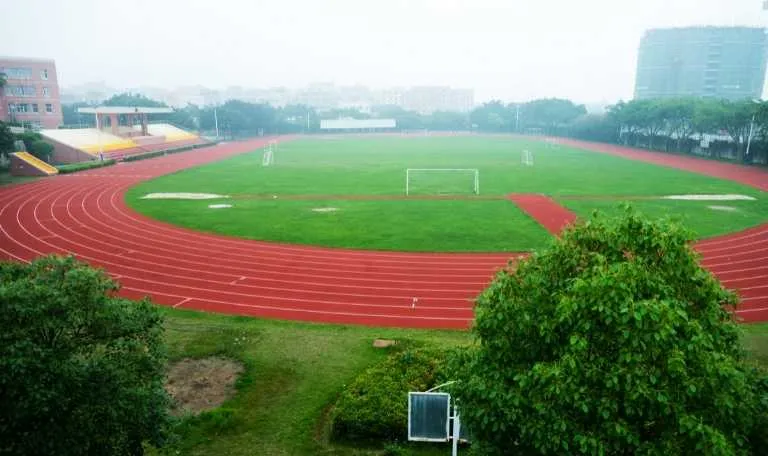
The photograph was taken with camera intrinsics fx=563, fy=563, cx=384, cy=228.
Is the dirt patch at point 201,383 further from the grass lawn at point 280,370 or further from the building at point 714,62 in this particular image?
the building at point 714,62

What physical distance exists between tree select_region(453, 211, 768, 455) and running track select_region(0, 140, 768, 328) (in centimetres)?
932

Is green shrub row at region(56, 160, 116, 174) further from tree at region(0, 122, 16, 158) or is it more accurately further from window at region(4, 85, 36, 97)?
window at region(4, 85, 36, 97)

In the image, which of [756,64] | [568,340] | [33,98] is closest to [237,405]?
[568,340]

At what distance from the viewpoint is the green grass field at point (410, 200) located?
84.7ft

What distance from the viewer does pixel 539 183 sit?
42156 millimetres

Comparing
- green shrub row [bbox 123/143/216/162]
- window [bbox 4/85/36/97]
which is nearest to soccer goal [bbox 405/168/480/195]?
green shrub row [bbox 123/143/216/162]

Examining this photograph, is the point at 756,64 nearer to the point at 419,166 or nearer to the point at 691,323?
the point at 419,166

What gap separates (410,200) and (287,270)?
15.8 meters

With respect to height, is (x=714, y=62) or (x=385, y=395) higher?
(x=714, y=62)

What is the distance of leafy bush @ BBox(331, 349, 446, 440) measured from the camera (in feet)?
34.5

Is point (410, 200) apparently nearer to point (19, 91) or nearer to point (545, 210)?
point (545, 210)

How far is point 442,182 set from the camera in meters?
43.6

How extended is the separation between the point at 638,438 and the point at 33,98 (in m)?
91.7

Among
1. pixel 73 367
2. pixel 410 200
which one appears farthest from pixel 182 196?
pixel 73 367
